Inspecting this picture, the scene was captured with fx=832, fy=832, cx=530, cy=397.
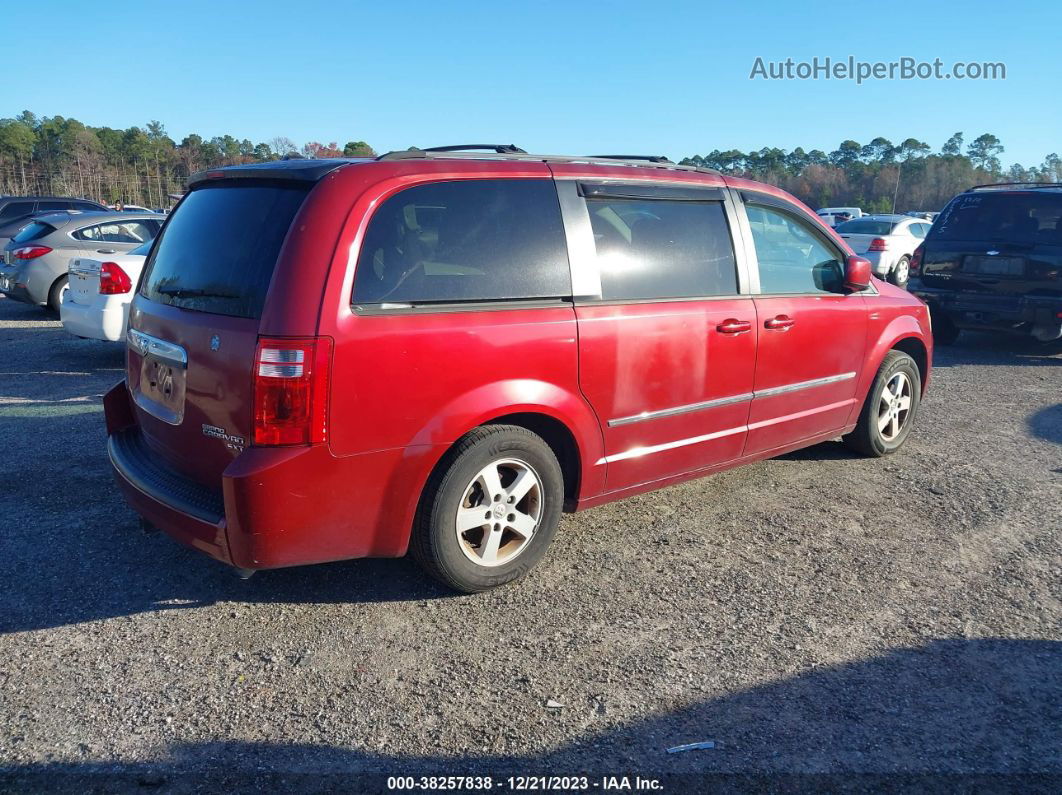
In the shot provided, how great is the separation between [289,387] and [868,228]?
748 inches

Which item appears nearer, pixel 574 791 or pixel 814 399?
pixel 574 791

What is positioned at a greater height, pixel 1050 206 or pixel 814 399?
pixel 1050 206

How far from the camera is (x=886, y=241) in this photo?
18734 millimetres

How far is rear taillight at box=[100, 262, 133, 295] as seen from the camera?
8.12 meters

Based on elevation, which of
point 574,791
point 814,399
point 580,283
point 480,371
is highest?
point 580,283

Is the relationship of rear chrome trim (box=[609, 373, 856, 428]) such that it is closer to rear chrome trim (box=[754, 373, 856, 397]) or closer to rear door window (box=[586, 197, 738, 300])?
rear chrome trim (box=[754, 373, 856, 397])

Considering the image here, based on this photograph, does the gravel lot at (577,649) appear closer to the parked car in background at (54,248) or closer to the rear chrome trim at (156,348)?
the rear chrome trim at (156,348)

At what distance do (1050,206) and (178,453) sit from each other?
30.8ft

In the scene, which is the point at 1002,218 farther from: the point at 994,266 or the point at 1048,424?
the point at 1048,424

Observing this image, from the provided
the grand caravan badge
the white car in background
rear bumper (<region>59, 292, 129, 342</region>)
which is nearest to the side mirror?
the grand caravan badge

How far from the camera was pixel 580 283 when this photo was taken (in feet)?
12.6

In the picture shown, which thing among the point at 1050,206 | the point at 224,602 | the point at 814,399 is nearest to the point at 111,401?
the point at 224,602

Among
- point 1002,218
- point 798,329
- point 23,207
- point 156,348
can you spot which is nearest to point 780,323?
point 798,329

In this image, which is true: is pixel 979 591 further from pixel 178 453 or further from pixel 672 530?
pixel 178 453
